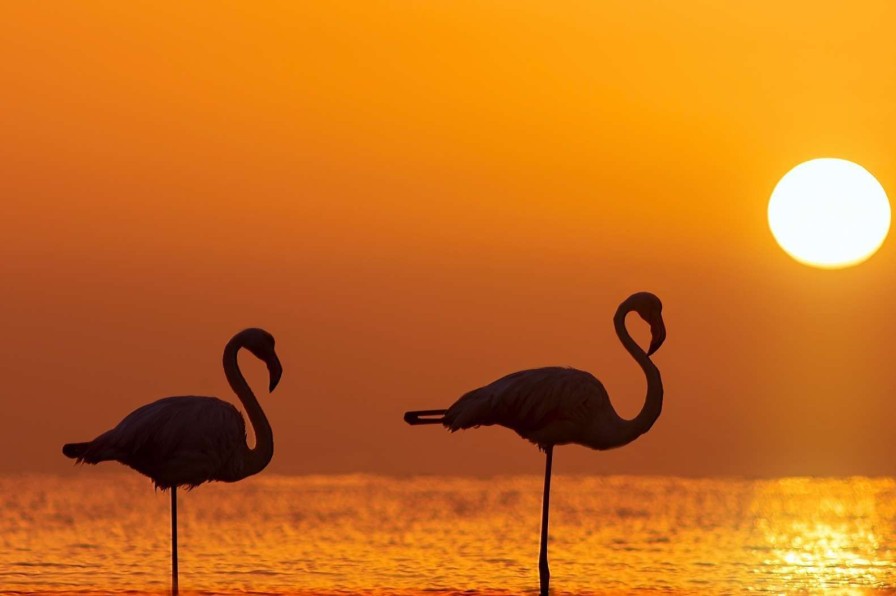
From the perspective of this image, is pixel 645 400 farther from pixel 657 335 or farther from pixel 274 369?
pixel 274 369

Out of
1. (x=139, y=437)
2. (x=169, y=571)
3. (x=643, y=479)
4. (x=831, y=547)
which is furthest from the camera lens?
(x=643, y=479)

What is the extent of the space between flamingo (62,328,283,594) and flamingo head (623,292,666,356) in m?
3.32

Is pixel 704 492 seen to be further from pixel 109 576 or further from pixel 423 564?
pixel 109 576

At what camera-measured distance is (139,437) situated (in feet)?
56.1

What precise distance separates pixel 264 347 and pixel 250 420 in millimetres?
701

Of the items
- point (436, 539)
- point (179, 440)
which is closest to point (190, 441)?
point (179, 440)

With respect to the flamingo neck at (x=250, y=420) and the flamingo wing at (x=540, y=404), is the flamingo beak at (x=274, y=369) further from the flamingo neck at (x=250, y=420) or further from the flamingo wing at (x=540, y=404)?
the flamingo wing at (x=540, y=404)

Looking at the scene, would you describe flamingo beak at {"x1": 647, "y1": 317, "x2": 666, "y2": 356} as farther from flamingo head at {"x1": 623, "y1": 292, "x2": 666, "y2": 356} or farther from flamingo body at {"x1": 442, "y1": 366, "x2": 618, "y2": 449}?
flamingo body at {"x1": 442, "y1": 366, "x2": 618, "y2": 449}

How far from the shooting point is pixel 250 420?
1767 cm

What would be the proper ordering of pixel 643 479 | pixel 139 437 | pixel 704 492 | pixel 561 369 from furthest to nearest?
pixel 643 479, pixel 704 492, pixel 561 369, pixel 139 437

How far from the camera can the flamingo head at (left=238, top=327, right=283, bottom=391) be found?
17328 mm

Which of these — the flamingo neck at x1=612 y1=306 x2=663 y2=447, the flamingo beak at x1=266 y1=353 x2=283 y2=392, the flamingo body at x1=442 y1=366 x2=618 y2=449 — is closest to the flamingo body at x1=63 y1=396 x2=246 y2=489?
the flamingo beak at x1=266 y1=353 x2=283 y2=392

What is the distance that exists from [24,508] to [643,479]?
46.1 ft

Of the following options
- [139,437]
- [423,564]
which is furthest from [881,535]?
[139,437]
